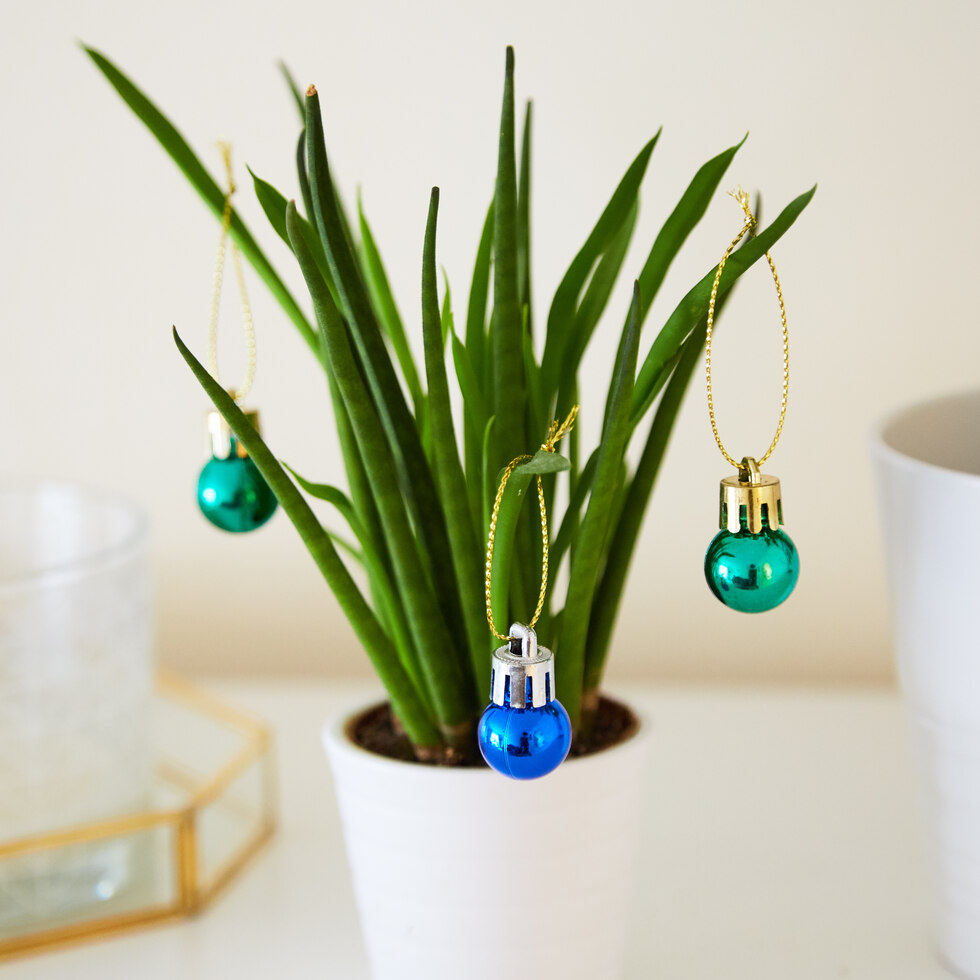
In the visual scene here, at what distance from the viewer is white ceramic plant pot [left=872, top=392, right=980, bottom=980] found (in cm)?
39

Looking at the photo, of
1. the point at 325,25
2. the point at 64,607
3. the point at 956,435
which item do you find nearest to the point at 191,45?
the point at 325,25

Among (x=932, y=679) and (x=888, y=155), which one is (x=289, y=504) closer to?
(x=932, y=679)

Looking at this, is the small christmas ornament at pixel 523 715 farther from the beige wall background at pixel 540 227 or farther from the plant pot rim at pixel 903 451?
the beige wall background at pixel 540 227

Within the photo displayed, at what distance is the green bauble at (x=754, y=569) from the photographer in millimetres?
358

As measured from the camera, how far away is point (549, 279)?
70cm

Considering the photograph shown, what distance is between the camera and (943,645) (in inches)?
15.7

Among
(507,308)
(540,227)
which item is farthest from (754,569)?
(540,227)

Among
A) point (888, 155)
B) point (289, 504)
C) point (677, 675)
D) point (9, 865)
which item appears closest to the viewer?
point (289, 504)

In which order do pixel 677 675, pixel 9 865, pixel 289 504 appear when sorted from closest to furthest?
1. pixel 289 504
2. pixel 9 865
3. pixel 677 675

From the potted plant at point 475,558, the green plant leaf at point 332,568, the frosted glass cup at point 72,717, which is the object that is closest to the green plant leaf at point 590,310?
the potted plant at point 475,558

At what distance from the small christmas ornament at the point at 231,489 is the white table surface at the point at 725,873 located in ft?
0.55

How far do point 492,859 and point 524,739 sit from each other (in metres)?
0.08

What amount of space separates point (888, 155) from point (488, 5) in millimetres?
242

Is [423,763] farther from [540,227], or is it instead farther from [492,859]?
[540,227]
